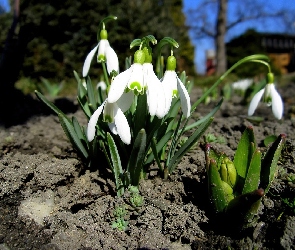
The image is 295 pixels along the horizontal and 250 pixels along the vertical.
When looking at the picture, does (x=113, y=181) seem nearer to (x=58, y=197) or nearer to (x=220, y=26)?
(x=58, y=197)

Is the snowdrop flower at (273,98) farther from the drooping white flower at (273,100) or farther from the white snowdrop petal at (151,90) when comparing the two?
the white snowdrop petal at (151,90)

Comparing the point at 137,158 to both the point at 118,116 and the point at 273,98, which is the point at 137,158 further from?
the point at 273,98

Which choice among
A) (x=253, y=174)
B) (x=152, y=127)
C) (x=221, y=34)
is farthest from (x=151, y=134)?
(x=221, y=34)

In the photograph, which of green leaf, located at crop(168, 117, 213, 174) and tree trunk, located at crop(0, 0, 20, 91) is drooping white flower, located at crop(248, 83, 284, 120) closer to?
green leaf, located at crop(168, 117, 213, 174)

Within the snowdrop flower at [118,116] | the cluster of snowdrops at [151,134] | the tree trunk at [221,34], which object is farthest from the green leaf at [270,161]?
the tree trunk at [221,34]

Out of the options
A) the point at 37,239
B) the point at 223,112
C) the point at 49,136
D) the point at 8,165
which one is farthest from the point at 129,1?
the point at 37,239
